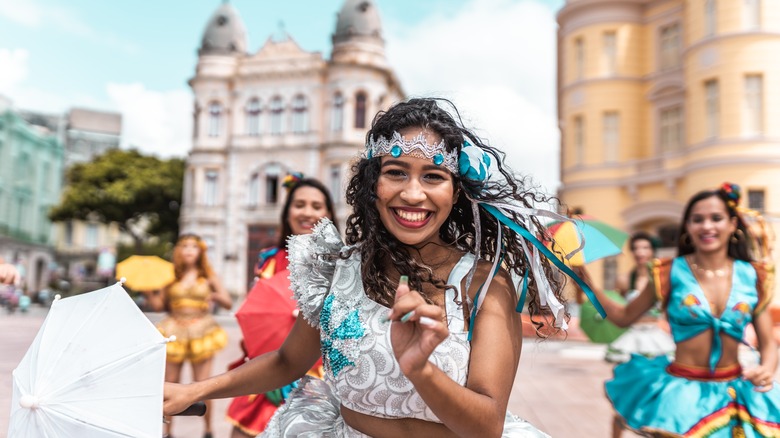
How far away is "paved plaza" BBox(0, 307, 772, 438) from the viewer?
6688 millimetres

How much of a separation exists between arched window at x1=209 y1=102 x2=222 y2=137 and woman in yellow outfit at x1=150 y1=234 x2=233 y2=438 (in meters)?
31.7

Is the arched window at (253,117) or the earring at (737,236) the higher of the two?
the arched window at (253,117)

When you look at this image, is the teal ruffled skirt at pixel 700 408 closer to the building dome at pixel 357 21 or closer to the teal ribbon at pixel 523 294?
the teal ribbon at pixel 523 294

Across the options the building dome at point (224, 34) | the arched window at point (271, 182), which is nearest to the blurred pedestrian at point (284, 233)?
the arched window at point (271, 182)

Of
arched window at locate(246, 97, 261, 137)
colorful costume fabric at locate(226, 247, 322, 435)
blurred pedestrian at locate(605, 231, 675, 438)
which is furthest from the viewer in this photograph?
arched window at locate(246, 97, 261, 137)

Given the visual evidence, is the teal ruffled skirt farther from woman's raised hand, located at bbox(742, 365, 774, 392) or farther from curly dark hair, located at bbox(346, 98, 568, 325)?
curly dark hair, located at bbox(346, 98, 568, 325)

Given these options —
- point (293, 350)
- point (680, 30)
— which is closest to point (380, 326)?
point (293, 350)

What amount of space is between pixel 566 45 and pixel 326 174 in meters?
15.5

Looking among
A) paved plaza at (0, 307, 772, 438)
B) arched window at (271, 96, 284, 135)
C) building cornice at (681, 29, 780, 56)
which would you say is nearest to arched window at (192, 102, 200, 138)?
arched window at (271, 96, 284, 135)

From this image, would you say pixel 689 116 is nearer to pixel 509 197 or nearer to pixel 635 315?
pixel 635 315

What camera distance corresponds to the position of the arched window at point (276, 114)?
36.6m

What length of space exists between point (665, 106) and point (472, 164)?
2169cm

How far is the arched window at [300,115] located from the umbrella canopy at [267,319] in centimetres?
3290

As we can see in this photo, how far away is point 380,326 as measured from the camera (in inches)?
76.7
